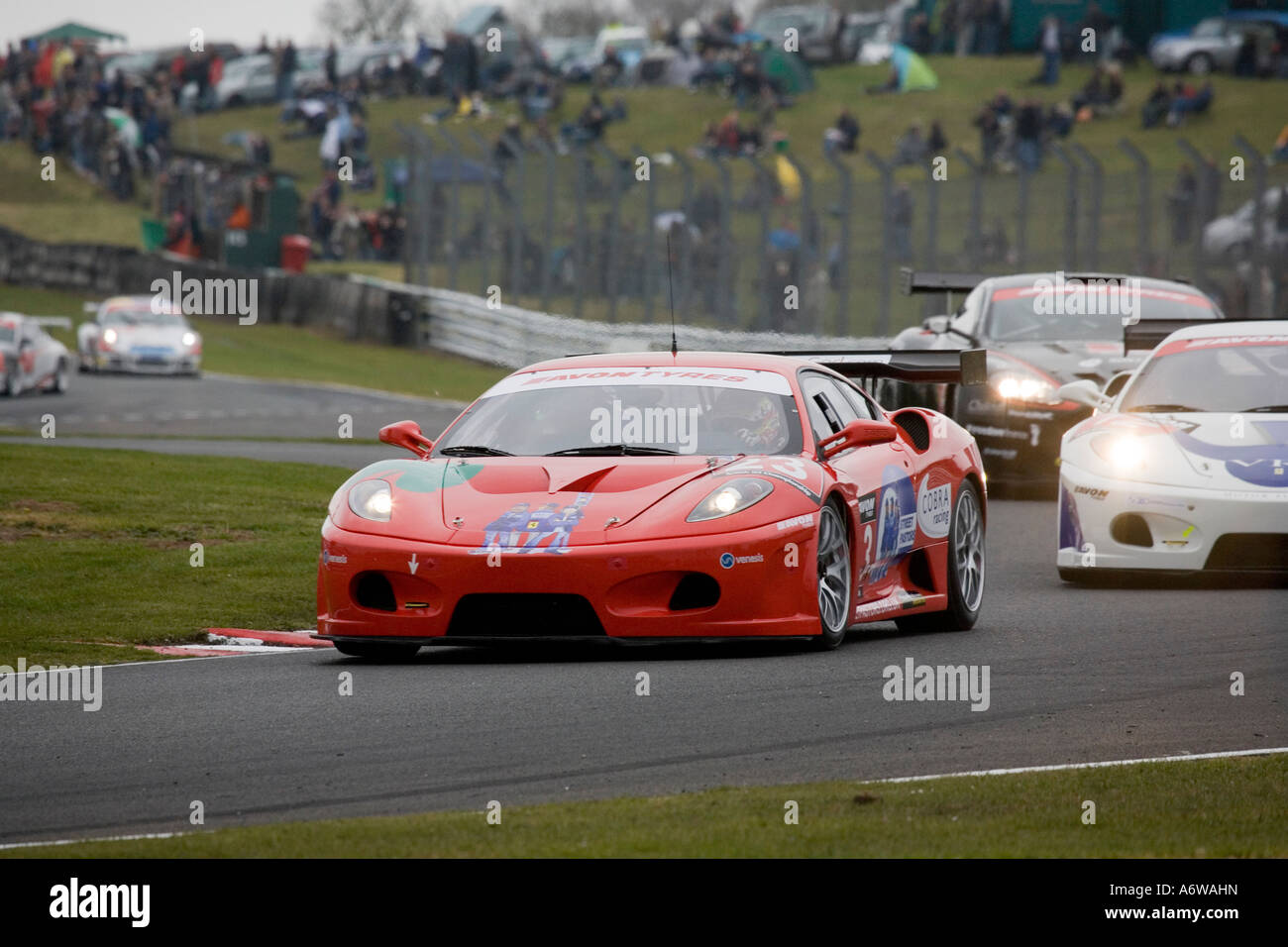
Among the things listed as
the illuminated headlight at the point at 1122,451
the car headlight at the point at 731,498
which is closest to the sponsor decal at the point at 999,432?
the illuminated headlight at the point at 1122,451

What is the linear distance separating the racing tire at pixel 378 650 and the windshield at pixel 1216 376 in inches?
189

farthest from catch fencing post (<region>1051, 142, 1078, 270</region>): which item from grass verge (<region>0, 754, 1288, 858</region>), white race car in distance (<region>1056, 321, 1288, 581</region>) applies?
grass verge (<region>0, 754, 1288, 858</region>)

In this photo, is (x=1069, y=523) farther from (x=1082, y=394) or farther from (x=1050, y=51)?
(x=1050, y=51)

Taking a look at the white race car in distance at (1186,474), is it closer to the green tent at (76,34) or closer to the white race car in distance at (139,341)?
the white race car in distance at (139,341)

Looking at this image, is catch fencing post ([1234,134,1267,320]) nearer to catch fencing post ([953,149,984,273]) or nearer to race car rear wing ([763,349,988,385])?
catch fencing post ([953,149,984,273])

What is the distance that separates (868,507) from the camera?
30.9ft

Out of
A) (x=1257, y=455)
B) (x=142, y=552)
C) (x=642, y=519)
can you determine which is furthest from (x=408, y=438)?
(x=1257, y=455)

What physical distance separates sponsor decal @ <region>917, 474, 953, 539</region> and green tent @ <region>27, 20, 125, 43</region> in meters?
52.7

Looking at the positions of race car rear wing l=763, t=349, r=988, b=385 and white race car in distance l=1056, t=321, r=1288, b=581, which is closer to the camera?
race car rear wing l=763, t=349, r=988, b=385

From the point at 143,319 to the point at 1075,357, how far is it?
24.1m

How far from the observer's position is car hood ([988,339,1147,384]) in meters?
16.6

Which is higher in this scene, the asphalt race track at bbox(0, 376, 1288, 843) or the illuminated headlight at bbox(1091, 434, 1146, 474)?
the illuminated headlight at bbox(1091, 434, 1146, 474)

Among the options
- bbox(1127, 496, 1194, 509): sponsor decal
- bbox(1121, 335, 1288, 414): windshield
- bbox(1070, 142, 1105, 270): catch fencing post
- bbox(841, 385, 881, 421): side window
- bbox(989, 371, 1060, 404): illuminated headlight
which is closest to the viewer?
bbox(841, 385, 881, 421): side window
